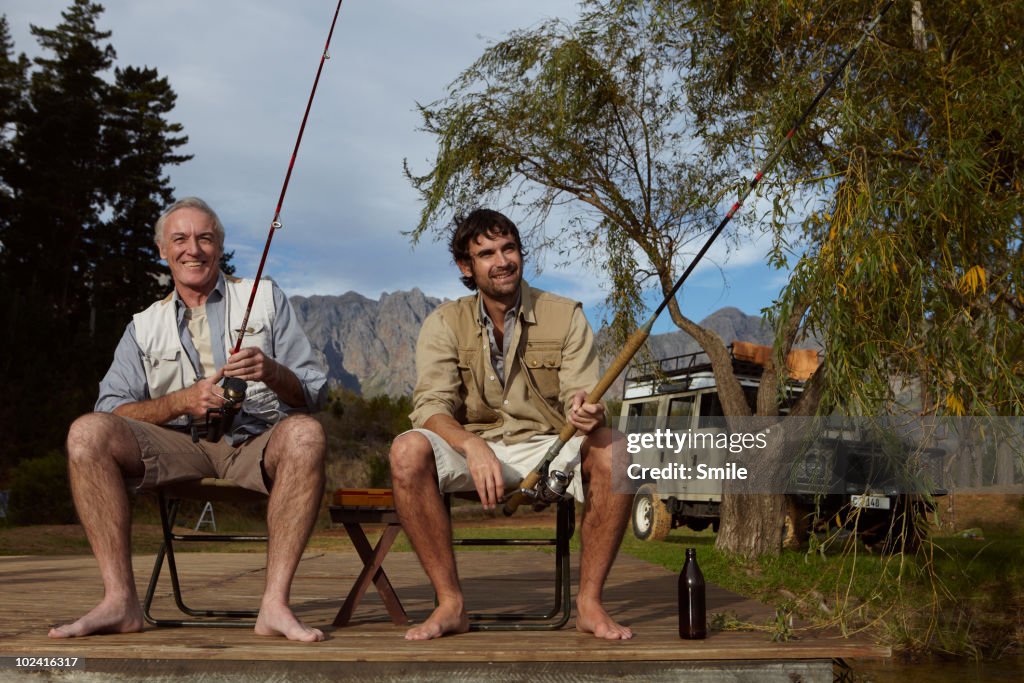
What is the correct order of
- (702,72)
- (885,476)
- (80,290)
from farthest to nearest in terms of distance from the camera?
(80,290) → (702,72) → (885,476)

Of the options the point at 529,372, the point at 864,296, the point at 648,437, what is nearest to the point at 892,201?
the point at 864,296

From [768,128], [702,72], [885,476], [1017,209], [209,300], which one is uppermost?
[702,72]

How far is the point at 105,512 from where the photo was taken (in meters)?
2.67

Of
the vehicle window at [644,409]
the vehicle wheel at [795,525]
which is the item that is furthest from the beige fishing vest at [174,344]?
the vehicle window at [644,409]

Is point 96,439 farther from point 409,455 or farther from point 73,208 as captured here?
point 73,208

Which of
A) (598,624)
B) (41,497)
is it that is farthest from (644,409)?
(598,624)

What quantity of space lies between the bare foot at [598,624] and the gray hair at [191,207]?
1674 mm

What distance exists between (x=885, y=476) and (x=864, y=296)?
1.25m

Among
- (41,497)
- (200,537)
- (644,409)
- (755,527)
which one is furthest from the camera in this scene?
(41,497)

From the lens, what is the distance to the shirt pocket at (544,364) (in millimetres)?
3104

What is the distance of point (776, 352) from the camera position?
4.42m

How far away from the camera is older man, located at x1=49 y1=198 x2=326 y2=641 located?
2.66 meters

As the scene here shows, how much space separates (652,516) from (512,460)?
8541mm

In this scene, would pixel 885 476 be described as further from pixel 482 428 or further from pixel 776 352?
pixel 482 428
